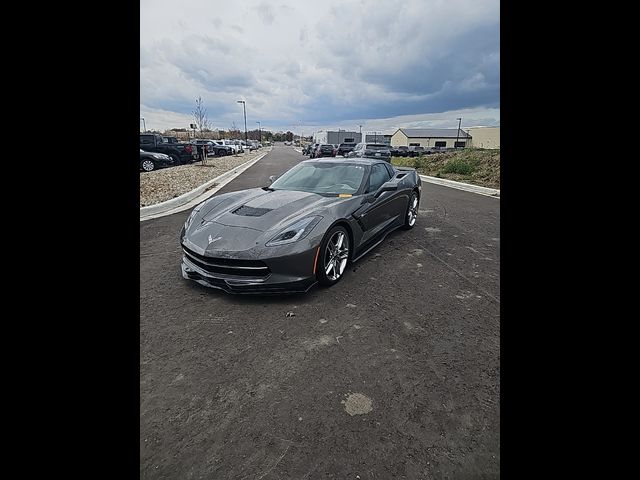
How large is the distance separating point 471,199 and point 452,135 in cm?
8464

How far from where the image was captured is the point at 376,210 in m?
4.33

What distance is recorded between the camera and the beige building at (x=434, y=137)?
267 feet

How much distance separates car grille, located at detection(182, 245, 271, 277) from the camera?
9.84 feet

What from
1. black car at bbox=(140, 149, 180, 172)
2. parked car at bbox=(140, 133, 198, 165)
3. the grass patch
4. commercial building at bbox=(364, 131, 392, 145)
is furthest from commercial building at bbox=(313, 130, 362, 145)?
black car at bbox=(140, 149, 180, 172)

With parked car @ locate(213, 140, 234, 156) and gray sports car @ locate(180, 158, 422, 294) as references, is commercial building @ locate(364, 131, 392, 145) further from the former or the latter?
gray sports car @ locate(180, 158, 422, 294)

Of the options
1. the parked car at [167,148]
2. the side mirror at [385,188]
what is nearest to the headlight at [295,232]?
the side mirror at [385,188]

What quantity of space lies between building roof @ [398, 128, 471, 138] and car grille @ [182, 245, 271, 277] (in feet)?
290

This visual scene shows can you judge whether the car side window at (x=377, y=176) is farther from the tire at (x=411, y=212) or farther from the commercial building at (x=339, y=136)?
the commercial building at (x=339, y=136)

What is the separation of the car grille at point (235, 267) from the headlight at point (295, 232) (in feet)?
0.74

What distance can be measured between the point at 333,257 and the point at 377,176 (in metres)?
1.86
